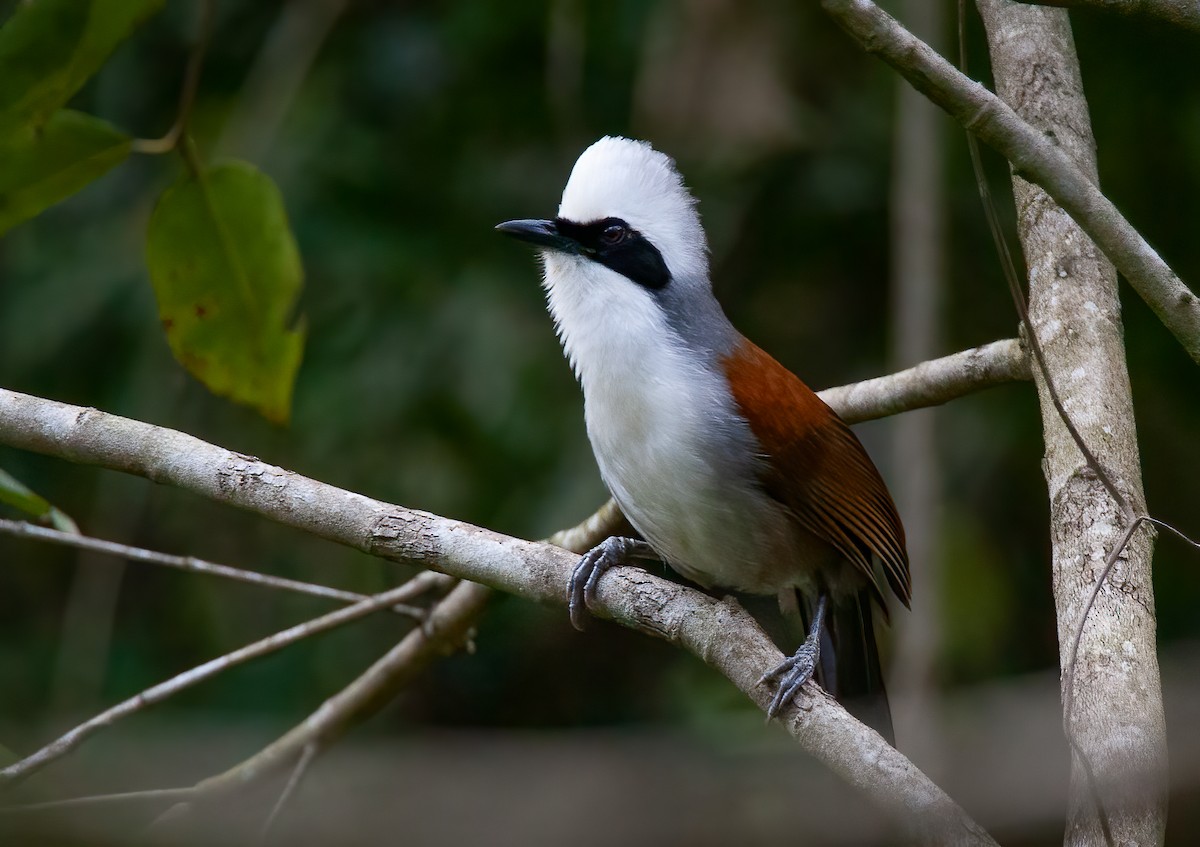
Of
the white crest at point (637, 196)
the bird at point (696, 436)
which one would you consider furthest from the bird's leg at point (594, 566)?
the white crest at point (637, 196)

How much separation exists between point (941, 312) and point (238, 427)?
2.34 metres

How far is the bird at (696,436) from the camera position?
2.46m

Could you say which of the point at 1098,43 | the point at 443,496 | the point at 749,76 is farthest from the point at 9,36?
the point at 1098,43

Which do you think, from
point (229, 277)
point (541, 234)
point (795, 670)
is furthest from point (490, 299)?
point (795, 670)

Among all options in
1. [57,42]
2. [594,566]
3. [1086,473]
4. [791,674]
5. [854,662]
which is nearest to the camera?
[57,42]

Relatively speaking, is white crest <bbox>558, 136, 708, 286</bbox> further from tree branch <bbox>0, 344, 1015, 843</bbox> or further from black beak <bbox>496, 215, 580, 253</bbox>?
tree branch <bbox>0, 344, 1015, 843</bbox>

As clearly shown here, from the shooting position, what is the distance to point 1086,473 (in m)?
2.00

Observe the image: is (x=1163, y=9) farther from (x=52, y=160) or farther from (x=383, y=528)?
(x=52, y=160)

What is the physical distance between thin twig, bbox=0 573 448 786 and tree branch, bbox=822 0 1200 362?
1.52 m

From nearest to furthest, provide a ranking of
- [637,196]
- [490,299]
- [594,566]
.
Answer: [594,566], [637,196], [490,299]

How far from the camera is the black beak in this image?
2719 millimetres

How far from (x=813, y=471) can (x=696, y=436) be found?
0.31m

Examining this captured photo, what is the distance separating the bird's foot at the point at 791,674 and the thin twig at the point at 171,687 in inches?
34.8

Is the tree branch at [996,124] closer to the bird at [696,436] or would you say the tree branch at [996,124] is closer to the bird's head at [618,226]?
the bird at [696,436]
